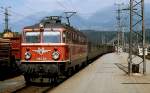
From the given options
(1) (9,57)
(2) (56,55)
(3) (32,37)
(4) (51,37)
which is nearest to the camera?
(2) (56,55)

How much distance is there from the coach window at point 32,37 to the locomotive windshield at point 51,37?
36cm

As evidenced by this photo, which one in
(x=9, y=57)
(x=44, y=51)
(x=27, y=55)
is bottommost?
(x=9, y=57)

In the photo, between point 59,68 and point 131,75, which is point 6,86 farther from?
point 131,75

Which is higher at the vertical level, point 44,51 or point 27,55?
point 44,51

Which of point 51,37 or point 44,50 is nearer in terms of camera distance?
point 44,50

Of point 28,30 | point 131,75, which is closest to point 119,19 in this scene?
point 131,75

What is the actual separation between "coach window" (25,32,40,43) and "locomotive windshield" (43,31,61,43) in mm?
357

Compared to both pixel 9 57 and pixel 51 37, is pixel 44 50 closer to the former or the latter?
pixel 51 37

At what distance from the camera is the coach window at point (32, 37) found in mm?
22984

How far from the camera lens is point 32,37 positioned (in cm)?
2316

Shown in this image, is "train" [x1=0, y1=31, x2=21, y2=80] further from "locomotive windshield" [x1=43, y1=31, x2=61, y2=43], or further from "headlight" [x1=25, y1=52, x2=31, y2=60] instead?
"locomotive windshield" [x1=43, y1=31, x2=61, y2=43]

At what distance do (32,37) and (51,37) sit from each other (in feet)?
3.31

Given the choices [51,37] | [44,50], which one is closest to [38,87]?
[44,50]

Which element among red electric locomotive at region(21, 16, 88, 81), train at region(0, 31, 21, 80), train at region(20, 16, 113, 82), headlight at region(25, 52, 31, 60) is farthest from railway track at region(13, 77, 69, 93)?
train at region(0, 31, 21, 80)
